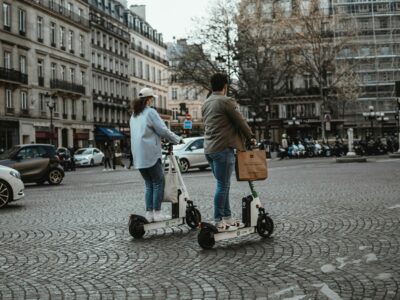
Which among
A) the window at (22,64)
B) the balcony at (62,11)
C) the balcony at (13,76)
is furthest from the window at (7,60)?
the balcony at (62,11)

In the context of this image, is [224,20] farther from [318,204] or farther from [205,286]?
[205,286]

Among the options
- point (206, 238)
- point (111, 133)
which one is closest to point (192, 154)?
point (206, 238)

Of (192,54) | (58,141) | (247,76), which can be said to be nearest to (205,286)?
(192,54)

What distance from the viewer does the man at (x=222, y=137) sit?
21.6 feet

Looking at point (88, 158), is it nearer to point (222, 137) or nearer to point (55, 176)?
point (55, 176)

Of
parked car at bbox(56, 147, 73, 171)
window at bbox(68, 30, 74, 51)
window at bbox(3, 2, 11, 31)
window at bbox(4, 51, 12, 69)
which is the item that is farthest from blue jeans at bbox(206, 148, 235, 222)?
window at bbox(68, 30, 74, 51)

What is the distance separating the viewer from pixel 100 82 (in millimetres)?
66625

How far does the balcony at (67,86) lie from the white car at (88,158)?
1078 cm

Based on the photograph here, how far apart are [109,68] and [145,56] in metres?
13.8

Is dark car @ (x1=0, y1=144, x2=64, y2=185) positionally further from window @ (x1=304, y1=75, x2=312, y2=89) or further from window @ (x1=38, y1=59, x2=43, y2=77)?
window @ (x1=304, y1=75, x2=312, y2=89)

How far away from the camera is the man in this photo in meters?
6.59

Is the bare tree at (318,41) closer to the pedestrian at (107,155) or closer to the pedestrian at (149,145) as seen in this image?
the pedestrian at (107,155)

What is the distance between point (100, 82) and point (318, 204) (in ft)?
192

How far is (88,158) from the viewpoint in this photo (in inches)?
1738
